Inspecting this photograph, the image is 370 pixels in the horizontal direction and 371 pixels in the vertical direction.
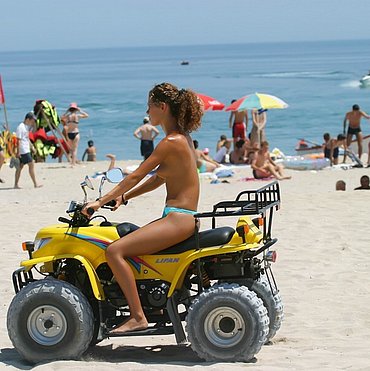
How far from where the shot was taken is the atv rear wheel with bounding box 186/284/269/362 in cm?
532

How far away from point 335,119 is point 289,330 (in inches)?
1488

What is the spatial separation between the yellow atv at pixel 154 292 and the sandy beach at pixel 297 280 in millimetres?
150

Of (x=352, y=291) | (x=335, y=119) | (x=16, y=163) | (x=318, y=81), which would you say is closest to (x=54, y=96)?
(x=318, y=81)

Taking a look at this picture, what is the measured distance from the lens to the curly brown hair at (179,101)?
5570 millimetres

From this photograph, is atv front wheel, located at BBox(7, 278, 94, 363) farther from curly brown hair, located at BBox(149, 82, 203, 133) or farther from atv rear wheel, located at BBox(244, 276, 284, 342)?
curly brown hair, located at BBox(149, 82, 203, 133)

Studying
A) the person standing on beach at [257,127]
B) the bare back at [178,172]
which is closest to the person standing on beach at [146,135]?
the person standing on beach at [257,127]

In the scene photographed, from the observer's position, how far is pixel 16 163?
675 inches

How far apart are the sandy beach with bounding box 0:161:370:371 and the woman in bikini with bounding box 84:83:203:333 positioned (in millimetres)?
534

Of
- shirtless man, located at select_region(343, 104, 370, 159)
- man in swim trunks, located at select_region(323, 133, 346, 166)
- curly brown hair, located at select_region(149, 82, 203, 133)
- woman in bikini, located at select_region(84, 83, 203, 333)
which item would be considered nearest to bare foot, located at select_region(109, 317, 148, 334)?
woman in bikini, located at select_region(84, 83, 203, 333)

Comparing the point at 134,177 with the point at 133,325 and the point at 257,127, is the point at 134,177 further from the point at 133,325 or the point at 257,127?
the point at 257,127

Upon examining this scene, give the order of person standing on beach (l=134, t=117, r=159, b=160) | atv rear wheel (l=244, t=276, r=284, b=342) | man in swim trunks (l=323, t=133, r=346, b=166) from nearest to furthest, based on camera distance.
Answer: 1. atv rear wheel (l=244, t=276, r=284, b=342)
2. man in swim trunks (l=323, t=133, r=346, b=166)
3. person standing on beach (l=134, t=117, r=159, b=160)

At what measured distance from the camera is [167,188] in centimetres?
554

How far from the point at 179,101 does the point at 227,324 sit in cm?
133

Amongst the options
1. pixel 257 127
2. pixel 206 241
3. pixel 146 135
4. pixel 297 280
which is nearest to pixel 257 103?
pixel 257 127
